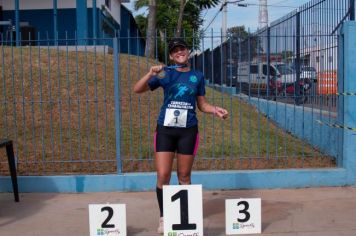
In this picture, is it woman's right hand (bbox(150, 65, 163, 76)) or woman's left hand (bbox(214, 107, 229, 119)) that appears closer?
woman's right hand (bbox(150, 65, 163, 76))

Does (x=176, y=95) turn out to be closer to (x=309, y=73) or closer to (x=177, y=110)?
(x=177, y=110)

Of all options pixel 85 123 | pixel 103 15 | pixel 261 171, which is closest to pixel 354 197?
pixel 261 171

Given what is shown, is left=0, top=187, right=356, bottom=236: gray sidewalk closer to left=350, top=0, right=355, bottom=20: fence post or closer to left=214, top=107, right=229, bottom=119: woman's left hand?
left=214, top=107, right=229, bottom=119: woman's left hand

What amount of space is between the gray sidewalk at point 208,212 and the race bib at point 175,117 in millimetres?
1248

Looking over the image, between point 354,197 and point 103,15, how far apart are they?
16.5 metres

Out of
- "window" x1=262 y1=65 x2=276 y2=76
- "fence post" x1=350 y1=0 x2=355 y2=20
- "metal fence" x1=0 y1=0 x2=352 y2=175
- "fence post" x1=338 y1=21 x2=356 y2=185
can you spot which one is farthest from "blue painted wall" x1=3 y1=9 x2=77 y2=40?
"fence post" x1=338 y1=21 x2=356 y2=185

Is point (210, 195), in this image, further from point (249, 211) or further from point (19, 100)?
point (19, 100)

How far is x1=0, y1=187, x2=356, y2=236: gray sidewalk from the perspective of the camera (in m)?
6.25

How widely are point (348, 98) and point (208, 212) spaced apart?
2.70m

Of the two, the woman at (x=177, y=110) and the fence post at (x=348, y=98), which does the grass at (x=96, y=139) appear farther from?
the woman at (x=177, y=110)

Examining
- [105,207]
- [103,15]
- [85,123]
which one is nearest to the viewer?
[105,207]

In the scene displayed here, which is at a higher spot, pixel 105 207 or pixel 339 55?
pixel 339 55

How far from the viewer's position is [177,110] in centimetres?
568

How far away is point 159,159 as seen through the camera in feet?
18.9
